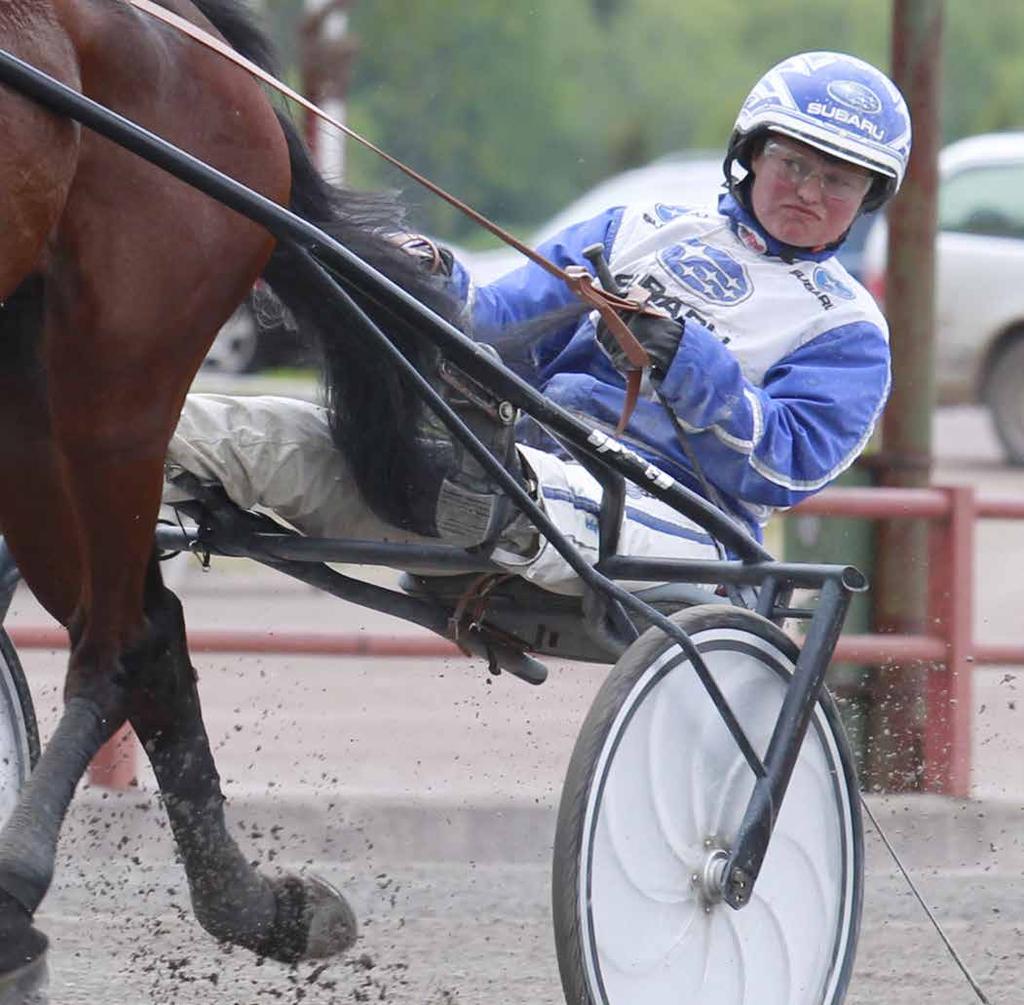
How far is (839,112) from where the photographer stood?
373cm

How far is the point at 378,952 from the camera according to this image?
4.25 metres

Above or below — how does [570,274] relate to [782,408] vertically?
above

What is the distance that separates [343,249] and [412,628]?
4.15 m

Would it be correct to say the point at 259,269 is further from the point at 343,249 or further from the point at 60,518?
the point at 60,518

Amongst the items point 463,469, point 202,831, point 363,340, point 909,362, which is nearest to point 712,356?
point 463,469

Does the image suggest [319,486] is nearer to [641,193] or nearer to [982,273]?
[982,273]

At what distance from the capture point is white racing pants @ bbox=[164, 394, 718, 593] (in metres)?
3.44

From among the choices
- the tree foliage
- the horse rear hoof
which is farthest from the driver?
the tree foliage

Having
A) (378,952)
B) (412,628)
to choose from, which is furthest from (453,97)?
(378,952)

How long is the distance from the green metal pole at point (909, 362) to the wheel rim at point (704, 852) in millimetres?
2003

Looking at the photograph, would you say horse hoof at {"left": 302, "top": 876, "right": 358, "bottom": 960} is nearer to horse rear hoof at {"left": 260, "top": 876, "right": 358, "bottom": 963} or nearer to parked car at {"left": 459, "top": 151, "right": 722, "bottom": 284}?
horse rear hoof at {"left": 260, "top": 876, "right": 358, "bottom": 963}

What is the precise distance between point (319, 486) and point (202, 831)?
570mm

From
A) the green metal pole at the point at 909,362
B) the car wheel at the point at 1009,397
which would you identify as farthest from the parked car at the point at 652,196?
the green metal pole at the point at 909,362

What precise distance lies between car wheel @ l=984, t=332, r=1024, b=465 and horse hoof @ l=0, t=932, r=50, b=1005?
10.7 m
